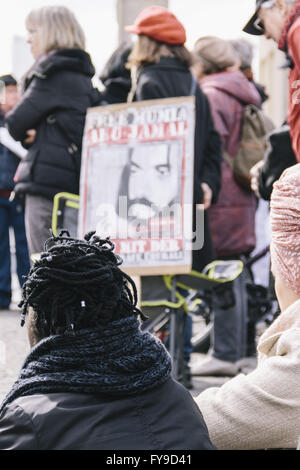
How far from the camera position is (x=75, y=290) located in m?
1.76

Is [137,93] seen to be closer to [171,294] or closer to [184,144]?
[184,144]

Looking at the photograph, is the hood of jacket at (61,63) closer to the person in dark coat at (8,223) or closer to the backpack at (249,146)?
the backpack at (249,146)

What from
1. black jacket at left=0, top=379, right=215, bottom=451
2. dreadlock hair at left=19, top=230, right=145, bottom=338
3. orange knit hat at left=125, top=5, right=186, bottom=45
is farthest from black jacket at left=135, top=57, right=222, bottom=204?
black jacket at left=0, top=379, right=215, bottom=451

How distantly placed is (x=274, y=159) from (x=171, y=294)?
938mm

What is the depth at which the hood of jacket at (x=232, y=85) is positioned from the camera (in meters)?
5.54

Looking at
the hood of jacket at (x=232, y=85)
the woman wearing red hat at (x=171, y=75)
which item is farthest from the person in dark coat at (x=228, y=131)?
the woman wearing red hat at (x=171, y=75)

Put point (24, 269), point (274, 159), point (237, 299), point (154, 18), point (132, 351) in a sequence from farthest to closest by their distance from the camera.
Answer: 1. point (24, 269)
2. point (237, 299)
3. point (154, 18)
4. point (274, 159)
5. point (132, 351)

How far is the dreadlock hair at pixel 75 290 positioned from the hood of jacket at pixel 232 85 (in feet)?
12.5

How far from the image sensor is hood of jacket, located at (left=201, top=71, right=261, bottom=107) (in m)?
5.54

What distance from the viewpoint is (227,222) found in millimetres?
5520

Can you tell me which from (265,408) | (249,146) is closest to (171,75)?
(249,146)

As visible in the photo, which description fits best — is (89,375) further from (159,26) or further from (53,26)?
(53,26)

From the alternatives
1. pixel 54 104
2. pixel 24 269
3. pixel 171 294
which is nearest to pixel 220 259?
pixel 171 294

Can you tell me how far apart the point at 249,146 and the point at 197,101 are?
76 centimetres
